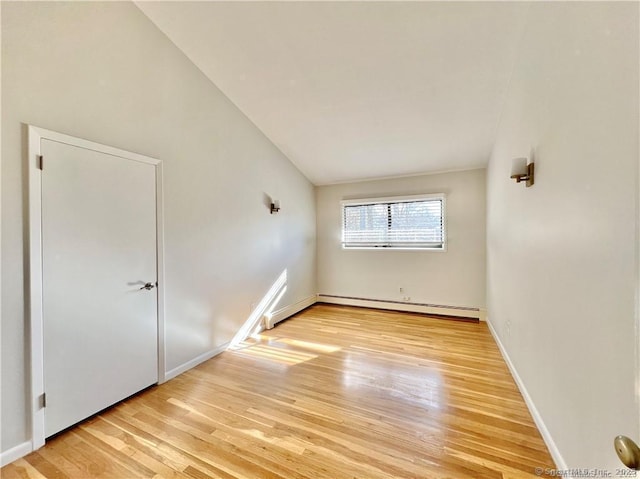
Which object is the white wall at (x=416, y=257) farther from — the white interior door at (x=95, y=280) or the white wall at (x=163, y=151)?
the white interior door at (x=95, y=280)

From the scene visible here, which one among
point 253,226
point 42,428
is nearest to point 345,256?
point 253,226

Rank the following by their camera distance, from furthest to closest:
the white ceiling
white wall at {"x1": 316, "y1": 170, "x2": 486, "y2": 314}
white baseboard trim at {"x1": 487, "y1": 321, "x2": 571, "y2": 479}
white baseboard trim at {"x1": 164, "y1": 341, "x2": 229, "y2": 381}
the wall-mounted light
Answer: white wall at {"x1": 316, "y1": 170, "x2": 486, "y2": 314}
white baseboard trim at {"x1": 164, "y1": 341, "x2": 229, "y2": 381}
the white ceiling
the wall-mounted light
white baseboard trim at {"x1": 487, "y1": 321, "x2": 571, "y2": 479}

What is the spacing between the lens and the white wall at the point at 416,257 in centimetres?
431

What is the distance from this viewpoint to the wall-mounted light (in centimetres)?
195

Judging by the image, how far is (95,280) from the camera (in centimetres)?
206

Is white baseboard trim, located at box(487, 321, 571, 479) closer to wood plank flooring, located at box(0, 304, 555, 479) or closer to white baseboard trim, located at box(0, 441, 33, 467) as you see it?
wood plank flooring, located at box(0, 304, 555, 479)

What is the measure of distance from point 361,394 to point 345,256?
3.12 meters

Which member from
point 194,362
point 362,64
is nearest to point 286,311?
point 194,362

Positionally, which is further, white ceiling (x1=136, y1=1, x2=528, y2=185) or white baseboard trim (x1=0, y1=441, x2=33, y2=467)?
white ceiling (x1=136, y1=1, x2=528, y2=185)

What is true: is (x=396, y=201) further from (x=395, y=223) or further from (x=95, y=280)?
(x=95, y=280)

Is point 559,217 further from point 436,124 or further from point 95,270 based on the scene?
point 95,270

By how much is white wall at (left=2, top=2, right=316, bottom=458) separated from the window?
1.38 meters

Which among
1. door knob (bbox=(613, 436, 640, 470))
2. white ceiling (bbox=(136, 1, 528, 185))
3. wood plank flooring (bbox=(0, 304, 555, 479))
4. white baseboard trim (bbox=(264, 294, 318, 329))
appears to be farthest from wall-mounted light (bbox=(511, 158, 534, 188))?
white baseboard trim (bbox=(264, 294, 318, 329))

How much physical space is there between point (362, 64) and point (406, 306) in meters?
3.76
